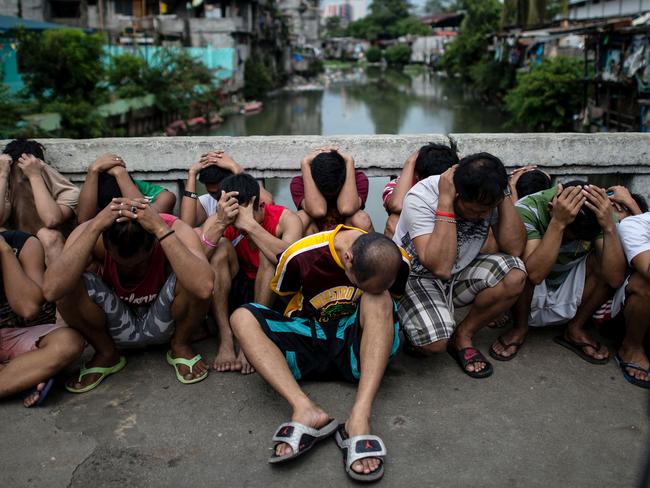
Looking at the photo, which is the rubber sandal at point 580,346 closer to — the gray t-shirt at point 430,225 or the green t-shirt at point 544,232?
the green t-shirt at point 544,232

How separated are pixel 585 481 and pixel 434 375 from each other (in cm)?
89

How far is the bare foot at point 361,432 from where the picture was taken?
2.22 metres

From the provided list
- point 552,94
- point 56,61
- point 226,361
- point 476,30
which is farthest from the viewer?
point 476,30

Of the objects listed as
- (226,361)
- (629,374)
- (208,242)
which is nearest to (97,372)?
(226,361)

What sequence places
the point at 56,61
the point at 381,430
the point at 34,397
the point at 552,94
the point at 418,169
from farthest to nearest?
the point at 552,94
the point at 56,61
the point at 418,169
the point at 34,397
the point at 381,430

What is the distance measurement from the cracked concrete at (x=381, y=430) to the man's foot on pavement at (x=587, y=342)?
8 cm

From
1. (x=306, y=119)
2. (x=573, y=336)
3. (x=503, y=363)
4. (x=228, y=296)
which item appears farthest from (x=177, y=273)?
(x=306, y=119)

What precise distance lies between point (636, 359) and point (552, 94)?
1493 cm

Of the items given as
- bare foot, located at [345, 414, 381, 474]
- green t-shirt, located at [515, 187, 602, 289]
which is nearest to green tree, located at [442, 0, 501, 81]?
green t-shirt, located at [515, 187, 602, 289]

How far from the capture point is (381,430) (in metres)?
2.52

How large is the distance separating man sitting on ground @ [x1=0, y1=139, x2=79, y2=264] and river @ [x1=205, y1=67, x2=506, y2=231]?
1487cm

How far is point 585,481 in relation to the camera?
2203 millimetres

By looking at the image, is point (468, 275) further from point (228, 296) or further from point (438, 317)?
point (228, 296)

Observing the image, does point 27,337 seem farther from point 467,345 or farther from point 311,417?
point 467,345
